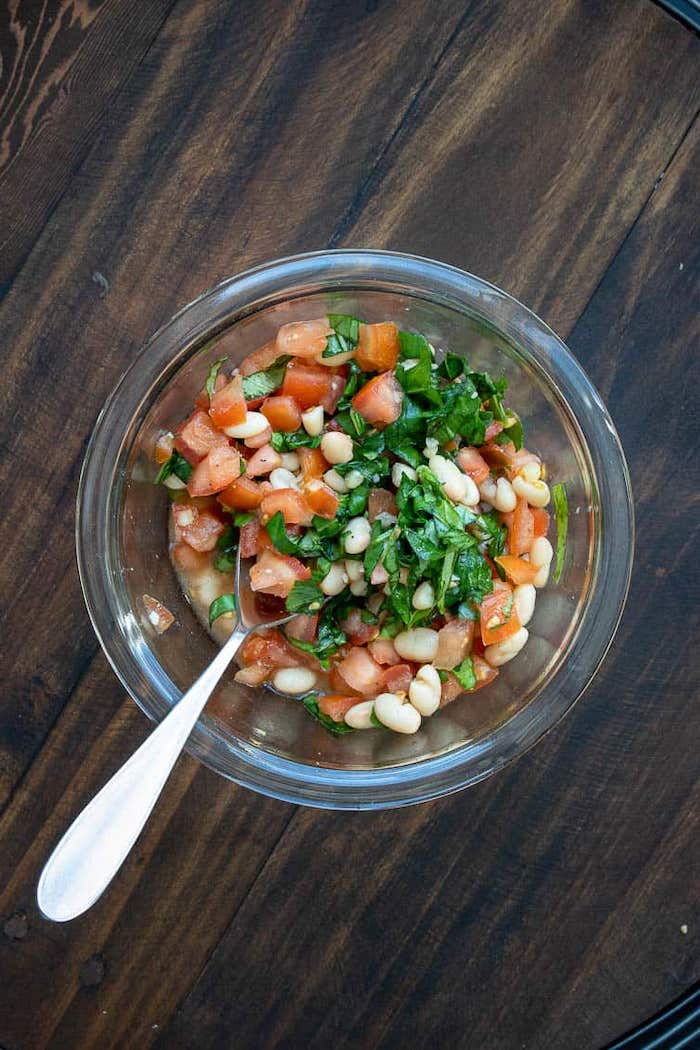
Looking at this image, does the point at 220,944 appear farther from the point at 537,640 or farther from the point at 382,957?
the point at 537,640

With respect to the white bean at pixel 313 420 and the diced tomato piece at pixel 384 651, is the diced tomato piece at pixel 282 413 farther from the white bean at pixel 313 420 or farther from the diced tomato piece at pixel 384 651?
the diced tomato piece at pixel 384 651

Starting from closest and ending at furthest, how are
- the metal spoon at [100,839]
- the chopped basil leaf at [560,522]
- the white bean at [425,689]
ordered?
the metal spoon at [100,839] < the white bean at [425,689] < the chopped basil leaf at [560,522]

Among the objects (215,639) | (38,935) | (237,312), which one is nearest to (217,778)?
(215,639)

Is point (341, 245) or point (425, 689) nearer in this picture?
point (425, 689)

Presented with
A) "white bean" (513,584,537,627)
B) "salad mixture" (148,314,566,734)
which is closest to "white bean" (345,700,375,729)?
"salad mixture" (148,314,566,734)

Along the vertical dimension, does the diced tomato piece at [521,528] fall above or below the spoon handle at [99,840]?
above

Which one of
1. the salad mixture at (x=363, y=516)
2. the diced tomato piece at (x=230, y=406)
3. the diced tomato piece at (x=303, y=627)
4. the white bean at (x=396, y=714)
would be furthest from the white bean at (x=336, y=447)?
the white bean at (x=396, y=714)

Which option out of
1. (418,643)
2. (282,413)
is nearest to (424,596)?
(418,643)

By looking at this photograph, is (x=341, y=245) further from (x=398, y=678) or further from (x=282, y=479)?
(x=398, y=678)
